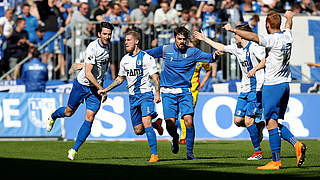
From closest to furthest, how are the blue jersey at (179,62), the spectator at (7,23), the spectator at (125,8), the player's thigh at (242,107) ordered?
the blue jersey at (179,62), the player's thigh at (242,107), the spectator at (125,8), the spectator at (7,23)

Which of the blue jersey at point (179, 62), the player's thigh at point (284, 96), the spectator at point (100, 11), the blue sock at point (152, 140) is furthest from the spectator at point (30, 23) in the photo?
the player's thigh at point (284, 96)

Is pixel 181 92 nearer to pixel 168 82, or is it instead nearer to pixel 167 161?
pixel 168 82

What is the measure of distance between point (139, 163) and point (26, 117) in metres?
8.69

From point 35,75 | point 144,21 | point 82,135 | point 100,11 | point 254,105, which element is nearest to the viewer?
point 82,135

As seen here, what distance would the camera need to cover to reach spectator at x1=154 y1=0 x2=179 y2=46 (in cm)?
2214

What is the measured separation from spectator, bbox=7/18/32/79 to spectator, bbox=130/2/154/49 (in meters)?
3.79

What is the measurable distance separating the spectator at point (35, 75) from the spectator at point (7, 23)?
2.73 m

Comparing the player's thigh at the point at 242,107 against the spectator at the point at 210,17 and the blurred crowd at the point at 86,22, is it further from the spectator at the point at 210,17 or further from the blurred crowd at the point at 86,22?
the spectator at the point at 210,17

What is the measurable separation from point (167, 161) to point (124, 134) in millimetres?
7430

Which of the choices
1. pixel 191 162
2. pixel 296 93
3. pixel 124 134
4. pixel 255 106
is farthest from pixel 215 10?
pixel 191 162

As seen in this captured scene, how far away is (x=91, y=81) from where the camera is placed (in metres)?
12.9

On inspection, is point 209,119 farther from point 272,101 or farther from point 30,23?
point 272,101

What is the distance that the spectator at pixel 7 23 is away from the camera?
23822mm

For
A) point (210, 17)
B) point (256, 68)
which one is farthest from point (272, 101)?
point (210, 17)
